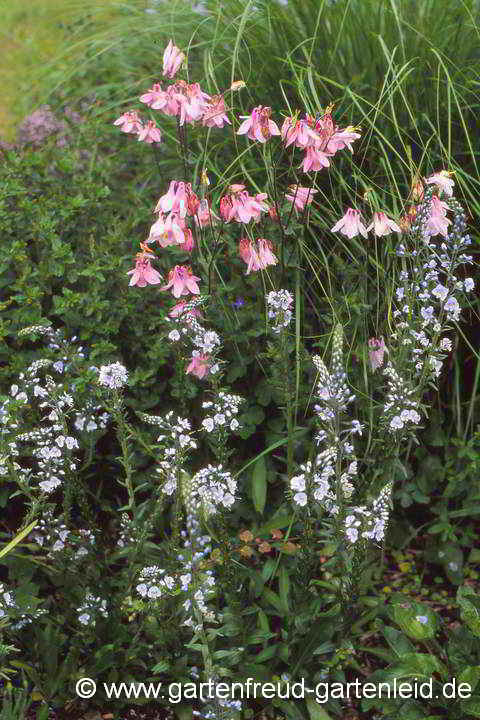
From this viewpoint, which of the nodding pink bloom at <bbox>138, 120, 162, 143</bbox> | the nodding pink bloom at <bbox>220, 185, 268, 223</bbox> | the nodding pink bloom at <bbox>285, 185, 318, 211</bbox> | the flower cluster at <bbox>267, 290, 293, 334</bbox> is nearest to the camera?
the flower cluster at <bbox>267, 290, 293, 334</bbox>

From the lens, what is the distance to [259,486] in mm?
2547

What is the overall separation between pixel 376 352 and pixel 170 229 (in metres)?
0.76

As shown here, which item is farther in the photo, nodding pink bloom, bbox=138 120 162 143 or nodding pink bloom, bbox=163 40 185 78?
nodding pink bloom, bbox=138 120 162 143

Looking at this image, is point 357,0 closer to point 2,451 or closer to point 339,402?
point 339,402

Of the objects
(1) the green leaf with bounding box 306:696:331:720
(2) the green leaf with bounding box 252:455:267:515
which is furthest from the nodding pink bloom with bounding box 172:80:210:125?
(1) the green leaf with bounding box 306:696:331:720

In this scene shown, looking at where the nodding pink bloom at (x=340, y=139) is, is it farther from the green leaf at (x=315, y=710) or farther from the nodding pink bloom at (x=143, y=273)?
the green leaf at (x=315, y=710)

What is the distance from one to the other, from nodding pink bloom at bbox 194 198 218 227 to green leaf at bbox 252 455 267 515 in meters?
0.80

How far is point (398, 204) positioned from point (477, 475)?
1028 mm

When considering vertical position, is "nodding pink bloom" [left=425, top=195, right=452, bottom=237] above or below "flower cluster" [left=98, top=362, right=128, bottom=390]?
below

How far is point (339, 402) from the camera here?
1.90 metres

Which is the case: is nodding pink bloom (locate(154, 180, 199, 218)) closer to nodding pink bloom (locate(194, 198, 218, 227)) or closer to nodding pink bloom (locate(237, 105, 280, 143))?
nodding pink bloom (locate(194, 198, 218, 227))

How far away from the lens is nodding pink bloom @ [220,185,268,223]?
223cm

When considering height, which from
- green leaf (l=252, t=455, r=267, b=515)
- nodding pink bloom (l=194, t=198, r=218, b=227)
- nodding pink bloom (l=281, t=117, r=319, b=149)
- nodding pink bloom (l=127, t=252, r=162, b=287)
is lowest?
green leaf (l=252, t=455, r=267, b=515)

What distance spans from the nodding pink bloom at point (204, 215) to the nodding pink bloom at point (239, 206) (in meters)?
0.12
